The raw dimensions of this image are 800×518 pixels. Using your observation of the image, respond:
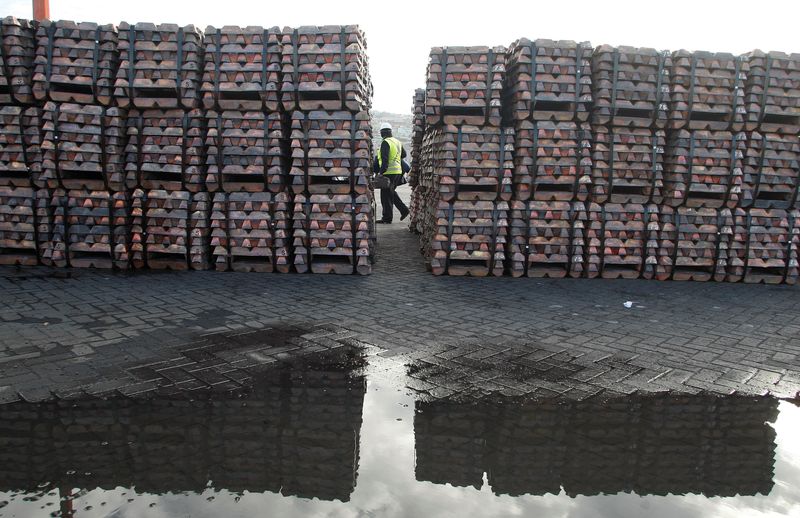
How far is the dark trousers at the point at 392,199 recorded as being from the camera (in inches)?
570

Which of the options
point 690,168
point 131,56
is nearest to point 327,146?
point 131,56

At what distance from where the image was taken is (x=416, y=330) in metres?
5.95

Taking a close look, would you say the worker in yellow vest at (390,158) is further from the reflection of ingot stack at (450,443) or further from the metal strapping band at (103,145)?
the reflection of ingot stack at (450,443)

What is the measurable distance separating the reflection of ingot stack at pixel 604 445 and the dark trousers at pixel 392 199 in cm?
1092

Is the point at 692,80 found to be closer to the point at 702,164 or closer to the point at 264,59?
the point at 702,164

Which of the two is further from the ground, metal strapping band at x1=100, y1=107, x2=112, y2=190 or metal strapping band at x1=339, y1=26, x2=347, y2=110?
metal strapping band at x1=339, y1=26, x2=347, y2=110

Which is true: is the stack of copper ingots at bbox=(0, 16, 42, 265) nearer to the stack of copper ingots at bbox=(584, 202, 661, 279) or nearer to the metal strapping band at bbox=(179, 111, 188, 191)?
the metal strapping band at bbox=(179, 111, 188, 191)

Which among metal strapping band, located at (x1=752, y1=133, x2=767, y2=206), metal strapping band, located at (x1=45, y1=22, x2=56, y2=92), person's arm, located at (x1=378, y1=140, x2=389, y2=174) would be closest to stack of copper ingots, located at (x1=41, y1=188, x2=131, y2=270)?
metal strapping band, located at (x1=45, y1=22, x2=56, y2=92)

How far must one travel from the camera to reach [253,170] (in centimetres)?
877

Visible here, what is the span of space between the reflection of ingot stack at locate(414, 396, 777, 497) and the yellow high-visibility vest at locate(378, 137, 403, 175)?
10.6 metres

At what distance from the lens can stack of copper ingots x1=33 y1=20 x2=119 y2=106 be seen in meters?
8.56

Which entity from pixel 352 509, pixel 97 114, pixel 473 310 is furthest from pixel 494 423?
pixel 97 114

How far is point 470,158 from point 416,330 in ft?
13.4

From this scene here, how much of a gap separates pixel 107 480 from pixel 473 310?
4.78 m
